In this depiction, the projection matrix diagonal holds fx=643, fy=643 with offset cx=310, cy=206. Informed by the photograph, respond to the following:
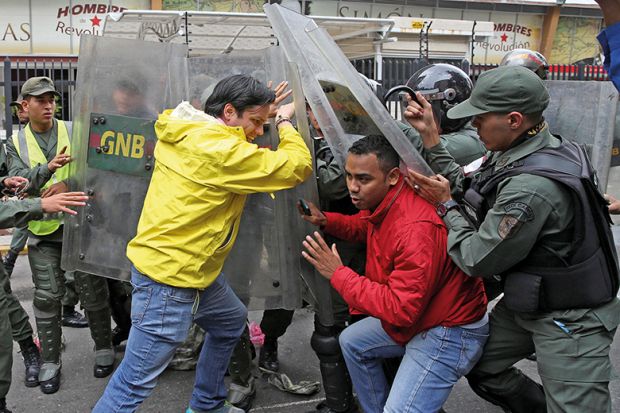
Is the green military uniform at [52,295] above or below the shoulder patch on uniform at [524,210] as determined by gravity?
below

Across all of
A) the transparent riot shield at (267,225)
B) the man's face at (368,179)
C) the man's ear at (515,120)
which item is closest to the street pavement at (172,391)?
the transparent riot shield at (267,225)

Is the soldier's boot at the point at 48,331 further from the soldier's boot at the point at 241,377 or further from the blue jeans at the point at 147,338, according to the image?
the blue jeans at the point at 147,338

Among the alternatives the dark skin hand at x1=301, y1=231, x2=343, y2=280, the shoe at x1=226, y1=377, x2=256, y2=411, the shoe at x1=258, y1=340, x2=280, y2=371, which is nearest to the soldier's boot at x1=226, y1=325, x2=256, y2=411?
the shoe at x1=226, y1=377, x2=256, y2=411

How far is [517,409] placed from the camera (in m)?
2.61

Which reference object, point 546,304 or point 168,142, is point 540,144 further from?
point 168,142

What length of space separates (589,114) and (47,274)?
313 centimetres

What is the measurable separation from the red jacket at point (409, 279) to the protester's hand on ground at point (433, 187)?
4 centimetres

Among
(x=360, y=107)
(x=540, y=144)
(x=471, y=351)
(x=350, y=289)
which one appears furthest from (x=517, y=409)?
(x=360, y=107)

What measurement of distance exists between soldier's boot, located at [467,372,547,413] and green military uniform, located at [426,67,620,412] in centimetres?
33

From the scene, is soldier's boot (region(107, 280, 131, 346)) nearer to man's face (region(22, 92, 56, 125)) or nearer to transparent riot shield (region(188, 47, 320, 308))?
man's face (region(22, 92, 56, 125))

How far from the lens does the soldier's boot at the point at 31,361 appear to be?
12.3 ft

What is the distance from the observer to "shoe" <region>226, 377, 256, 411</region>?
3428 millimetres

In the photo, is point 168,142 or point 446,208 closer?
point 446,208

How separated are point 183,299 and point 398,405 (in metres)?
0.95
